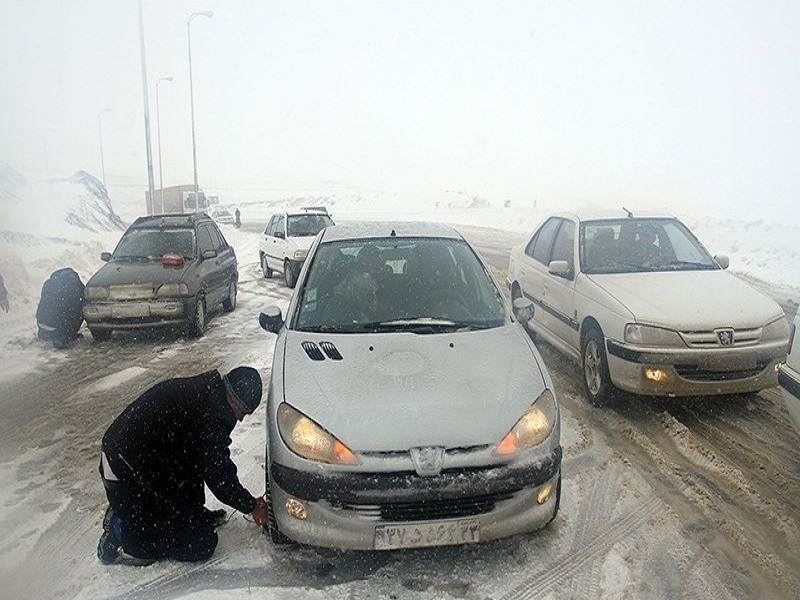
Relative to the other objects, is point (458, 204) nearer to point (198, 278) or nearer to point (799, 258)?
point (799, 258)

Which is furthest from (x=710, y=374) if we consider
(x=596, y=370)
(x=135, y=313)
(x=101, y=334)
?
(x=101, y=334)

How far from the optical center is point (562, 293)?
6543mm

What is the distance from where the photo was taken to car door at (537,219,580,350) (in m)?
6.30

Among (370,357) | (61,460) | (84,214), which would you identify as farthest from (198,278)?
(84,214)

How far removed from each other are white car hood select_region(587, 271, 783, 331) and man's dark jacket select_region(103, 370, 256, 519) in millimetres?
3448

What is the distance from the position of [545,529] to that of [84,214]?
29769mm

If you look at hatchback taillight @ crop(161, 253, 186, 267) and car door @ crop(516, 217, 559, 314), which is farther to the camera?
hatchback taillight @ crop(161, 253, 186, 267)

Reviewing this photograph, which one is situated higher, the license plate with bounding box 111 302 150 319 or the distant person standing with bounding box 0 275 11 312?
the license plate with bounding box 111 302 150 319

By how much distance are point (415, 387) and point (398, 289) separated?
1241 millimetres

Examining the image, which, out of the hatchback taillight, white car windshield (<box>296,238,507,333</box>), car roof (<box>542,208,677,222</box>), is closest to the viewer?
white car windshield (<box>296,238,507,333</box>)

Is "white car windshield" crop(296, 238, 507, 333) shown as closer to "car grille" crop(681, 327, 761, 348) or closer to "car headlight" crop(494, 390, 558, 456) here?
"car headlight" crop(494, 390, 558, 456)

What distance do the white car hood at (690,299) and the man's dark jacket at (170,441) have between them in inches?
136

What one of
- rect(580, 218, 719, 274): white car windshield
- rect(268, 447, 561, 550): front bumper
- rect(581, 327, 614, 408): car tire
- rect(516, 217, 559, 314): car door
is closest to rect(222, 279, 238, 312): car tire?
rect(516, 217, 559, 314): car door

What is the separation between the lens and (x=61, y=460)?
4.90 meters
